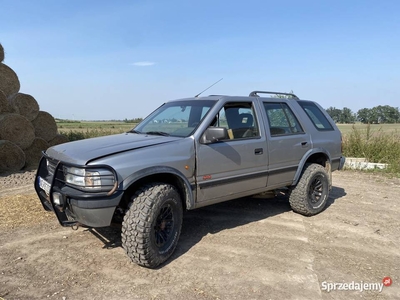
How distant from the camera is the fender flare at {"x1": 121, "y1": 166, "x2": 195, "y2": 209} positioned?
330 cm

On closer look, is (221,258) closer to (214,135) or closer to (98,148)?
(214,135)

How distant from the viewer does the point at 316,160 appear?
5.84 m

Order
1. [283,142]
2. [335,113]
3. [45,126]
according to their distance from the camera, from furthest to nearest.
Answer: [335,113], [45,126], [283,142]

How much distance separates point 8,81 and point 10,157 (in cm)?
237

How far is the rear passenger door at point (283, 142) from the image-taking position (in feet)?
15.7

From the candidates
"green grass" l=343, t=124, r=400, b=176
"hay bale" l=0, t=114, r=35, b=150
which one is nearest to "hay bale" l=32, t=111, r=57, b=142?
"hay bale" l=0, t=114, r=35, b=150

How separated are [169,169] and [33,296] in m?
1.73

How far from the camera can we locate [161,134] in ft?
14.1

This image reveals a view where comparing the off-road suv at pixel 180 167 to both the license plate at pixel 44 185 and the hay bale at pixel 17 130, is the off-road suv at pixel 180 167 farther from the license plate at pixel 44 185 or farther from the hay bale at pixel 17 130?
the hay bale at pixel 17 130

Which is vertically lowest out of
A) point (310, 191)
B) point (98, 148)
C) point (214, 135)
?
point (310, 191)

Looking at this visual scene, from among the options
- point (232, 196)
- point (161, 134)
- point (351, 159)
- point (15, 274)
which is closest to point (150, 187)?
point (161, 134)

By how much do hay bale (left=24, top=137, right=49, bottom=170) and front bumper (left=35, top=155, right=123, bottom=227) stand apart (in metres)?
6.55

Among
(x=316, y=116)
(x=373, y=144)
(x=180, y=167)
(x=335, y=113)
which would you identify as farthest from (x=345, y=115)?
(x=180, y=167)

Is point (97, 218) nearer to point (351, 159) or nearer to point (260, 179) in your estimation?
point (260, 179)
